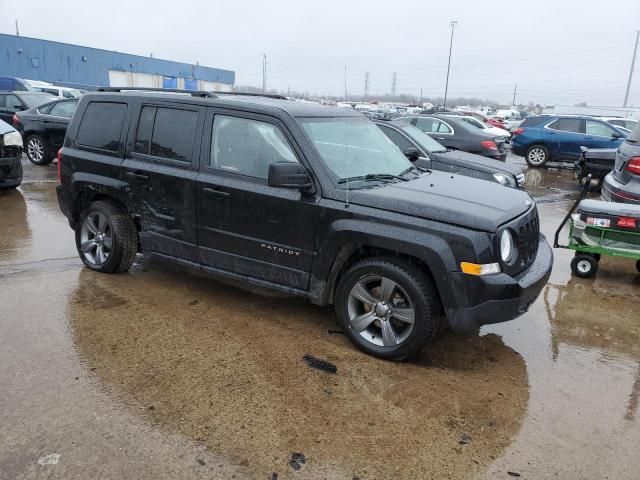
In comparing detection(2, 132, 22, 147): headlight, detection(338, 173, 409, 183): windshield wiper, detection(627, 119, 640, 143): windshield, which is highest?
detection(627, 119, 640, 143): windshield

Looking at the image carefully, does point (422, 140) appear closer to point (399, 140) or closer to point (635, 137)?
point (399, 140)

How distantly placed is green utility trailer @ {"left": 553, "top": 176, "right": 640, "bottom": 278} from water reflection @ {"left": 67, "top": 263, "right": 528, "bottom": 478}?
6.96 feet

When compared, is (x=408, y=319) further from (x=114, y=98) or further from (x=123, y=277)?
(x=114, y=98)

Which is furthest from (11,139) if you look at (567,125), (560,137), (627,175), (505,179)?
(567,125)

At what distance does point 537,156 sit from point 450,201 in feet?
46.1

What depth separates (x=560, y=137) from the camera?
15844mm

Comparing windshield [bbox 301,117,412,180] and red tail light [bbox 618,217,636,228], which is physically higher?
windshield [bbox 301,117,412,180]

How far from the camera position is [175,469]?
2652 mm

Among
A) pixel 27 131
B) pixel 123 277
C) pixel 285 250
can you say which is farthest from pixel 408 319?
pixel 27 131

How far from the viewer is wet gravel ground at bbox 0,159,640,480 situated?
277cm

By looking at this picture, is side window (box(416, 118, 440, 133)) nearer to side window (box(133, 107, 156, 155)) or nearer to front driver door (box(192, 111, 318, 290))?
side window (box(133, 107, 156, 155))

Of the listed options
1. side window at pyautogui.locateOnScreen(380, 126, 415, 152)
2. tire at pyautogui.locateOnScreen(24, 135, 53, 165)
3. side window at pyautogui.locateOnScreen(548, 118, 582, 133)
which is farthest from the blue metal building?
side window at pyautogui.locateOnScreen(380, 126, 415, 152)

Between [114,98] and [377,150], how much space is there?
259cm

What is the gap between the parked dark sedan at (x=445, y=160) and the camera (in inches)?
329
